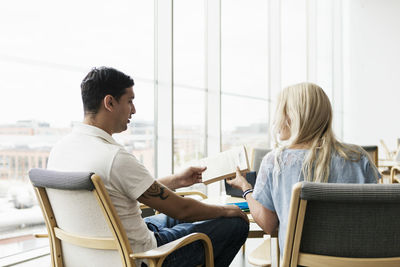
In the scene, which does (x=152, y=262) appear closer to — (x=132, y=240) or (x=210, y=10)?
(x=132, y=240)

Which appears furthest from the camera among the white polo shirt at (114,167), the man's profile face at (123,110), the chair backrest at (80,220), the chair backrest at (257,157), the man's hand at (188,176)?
the chair backrest at (257,157)

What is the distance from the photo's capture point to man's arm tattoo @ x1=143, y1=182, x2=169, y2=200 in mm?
1422

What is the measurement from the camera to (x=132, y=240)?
1.42 m

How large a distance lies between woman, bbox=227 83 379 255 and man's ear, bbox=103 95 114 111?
2.12 feet

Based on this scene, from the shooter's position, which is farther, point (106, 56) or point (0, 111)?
point (106, 56)

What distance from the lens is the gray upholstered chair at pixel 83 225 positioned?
4.01ft

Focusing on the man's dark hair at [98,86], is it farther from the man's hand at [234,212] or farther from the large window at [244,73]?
the large window at [244,73]

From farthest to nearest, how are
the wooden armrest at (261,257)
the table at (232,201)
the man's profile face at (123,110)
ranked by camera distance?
the wooden armrest at (261,257)
the table at (232,201)
the man's profile face at (123,110)

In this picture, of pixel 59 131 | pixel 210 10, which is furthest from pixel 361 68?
pixel 59 131

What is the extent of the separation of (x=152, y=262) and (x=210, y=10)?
3579 millimetres

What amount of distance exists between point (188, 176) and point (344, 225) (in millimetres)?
1002

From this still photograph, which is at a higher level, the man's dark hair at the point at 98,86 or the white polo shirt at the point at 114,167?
the man's dark hair at the point at 98,86

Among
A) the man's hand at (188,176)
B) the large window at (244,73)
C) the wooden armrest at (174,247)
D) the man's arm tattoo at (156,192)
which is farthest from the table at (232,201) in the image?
the large window at (244,73)

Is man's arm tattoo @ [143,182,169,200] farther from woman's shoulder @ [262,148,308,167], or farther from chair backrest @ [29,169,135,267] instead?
woman's shoulder @ [262,148,308,167]
